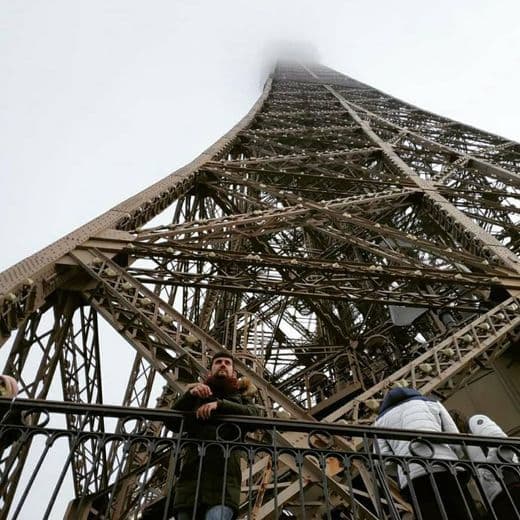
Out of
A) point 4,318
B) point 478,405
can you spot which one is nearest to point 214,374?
point 4,318

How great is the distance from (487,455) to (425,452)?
365mm

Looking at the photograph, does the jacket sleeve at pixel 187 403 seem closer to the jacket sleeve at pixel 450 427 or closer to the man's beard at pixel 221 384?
the man's beard at pixel 221 384

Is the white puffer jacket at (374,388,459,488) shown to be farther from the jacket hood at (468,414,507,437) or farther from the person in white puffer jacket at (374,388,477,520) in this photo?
the jacket hood at (468,414,507,437)

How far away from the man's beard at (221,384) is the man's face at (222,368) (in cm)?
2

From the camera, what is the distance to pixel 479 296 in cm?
604

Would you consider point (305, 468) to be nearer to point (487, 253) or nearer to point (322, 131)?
point (487, 253)

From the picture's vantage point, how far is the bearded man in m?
2.44

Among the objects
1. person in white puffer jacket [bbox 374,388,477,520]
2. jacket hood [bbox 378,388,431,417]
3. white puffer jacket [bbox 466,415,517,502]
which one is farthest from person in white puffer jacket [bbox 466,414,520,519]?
jacket hood [bbox 378,388,431,417]

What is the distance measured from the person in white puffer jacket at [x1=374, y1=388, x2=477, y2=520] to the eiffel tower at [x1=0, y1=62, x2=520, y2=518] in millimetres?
332

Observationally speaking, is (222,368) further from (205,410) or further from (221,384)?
(205,410)

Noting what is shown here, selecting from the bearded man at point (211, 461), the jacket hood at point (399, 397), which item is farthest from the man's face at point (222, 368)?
the jacket hood at point (399, 397)

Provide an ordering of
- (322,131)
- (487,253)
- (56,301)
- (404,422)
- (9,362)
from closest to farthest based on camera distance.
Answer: (404,422)
(9,362)
(56,301)
(487,253)
(322,131)

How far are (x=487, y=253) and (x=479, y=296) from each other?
808 millimetres

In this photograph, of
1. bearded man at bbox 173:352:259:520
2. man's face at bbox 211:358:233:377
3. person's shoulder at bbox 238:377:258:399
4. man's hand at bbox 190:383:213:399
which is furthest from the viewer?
person's shoulder at bbox 238:377:258:399
